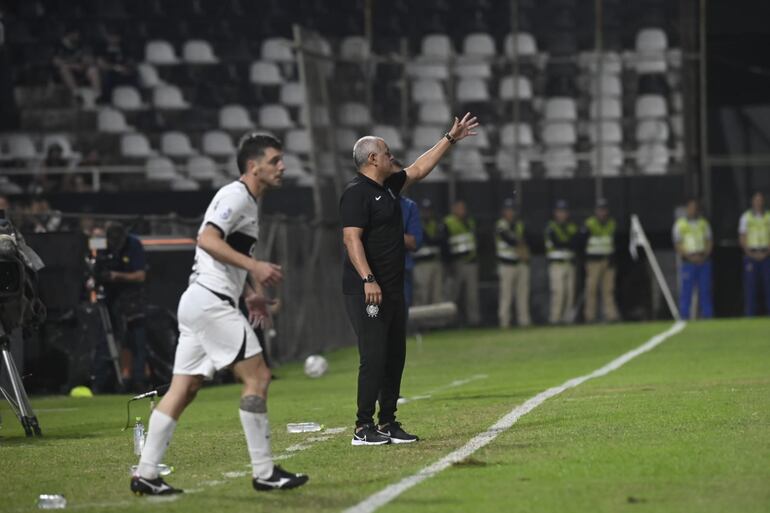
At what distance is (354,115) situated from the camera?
28.0 metres

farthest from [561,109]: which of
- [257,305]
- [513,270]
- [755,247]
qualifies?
[257,305]

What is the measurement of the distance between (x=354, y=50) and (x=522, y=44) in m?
5.24

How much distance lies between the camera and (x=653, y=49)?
3112cm

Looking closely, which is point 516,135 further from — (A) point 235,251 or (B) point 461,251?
(A) point 235,251

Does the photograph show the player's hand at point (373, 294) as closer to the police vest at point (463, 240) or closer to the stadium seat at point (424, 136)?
the police vest at point (463, 240)

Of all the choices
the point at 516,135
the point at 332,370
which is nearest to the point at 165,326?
the point at 332,370

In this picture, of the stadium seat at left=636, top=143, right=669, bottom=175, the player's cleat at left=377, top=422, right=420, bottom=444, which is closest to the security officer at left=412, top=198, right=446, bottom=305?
the stadium seat at left=636, top=143, right=669, bottom=175

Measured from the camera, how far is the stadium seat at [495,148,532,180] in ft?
100

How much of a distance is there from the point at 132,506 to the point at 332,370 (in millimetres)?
12547

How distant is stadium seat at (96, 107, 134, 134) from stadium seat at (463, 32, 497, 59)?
6881mm

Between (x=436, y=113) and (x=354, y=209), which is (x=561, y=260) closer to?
(x=436, y=113)

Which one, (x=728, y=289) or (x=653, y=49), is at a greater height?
(x=653, y=49)

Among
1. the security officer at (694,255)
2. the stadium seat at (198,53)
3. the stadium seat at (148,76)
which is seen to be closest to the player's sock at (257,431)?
the security officer at (694,255)

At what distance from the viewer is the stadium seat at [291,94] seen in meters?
32.4
